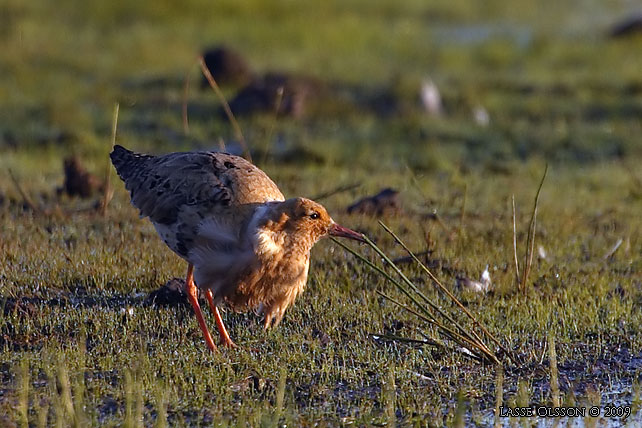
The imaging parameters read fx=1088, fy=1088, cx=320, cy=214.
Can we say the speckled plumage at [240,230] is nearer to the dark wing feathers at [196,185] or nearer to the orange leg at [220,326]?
the dark wing feathers at [196,185]

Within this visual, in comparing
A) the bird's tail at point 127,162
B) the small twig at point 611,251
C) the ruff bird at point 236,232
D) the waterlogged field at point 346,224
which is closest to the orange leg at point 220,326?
the ruff bird at point 236,232

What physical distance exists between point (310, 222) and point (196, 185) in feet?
2.57

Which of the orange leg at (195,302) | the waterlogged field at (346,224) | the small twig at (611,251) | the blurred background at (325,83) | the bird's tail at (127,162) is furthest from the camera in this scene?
the blurred background at (325,83)

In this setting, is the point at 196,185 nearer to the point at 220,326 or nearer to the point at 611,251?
the point at 220,326

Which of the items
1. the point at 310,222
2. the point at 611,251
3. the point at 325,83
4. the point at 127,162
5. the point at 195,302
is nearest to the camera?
the point at 310,222

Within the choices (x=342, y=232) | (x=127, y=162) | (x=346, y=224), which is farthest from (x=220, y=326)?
(x=346, y=224)

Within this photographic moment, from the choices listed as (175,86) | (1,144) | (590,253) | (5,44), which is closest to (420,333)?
(590,253)

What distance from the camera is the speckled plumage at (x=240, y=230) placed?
543 cm

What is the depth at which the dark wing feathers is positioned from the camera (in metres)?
5.77

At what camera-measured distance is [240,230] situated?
5512 millimetres

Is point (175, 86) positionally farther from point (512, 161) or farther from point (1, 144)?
point (512, 161)

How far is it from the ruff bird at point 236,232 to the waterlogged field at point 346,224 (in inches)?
12.1

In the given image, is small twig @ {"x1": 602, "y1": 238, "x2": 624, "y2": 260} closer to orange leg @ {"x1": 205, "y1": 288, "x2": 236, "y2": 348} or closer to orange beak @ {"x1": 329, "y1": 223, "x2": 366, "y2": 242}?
orange beak @ {"x1": 329, "y1": 223, "x2": 366, "y2": 242}

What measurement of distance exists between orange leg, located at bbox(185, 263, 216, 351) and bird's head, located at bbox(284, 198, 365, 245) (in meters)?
0.76
